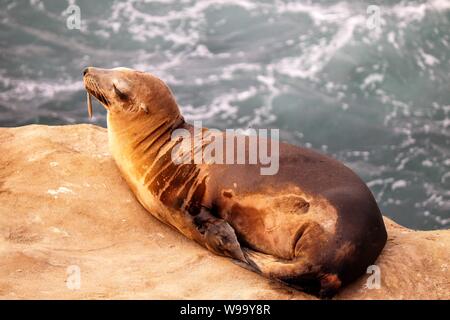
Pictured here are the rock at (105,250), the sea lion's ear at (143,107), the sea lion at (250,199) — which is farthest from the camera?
the sea lion's ear at (143,107)

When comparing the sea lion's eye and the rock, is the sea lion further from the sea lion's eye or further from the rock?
the rock

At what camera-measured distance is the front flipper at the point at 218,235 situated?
4.27m

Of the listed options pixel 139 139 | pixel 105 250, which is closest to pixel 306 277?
pixel 105 250

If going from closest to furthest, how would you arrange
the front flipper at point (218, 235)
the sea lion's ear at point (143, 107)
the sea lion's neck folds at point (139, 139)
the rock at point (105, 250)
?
the rock at point (105, 250)
the front flipper at point (218, 235)
the sea lion's neck folds at point (139, 139)
the sea lion's ear at point (143, 107)

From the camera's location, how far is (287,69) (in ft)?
32.4

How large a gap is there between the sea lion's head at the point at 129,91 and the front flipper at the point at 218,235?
40.0 inches

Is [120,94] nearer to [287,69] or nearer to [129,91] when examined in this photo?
[129,91]

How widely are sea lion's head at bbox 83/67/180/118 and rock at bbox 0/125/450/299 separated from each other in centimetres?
60

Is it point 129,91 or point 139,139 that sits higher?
point 129,91

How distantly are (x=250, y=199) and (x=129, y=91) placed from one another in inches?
51.8

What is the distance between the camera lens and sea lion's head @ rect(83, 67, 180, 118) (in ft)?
16.6

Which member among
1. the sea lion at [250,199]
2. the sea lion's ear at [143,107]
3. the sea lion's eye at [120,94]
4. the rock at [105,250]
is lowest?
the rock at [105,250]

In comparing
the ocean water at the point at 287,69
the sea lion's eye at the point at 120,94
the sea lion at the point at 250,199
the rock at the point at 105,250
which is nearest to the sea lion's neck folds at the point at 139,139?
the sea lion at the point at 250,199

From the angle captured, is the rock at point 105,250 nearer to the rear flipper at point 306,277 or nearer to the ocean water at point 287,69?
the rear flipper at point 306,277
